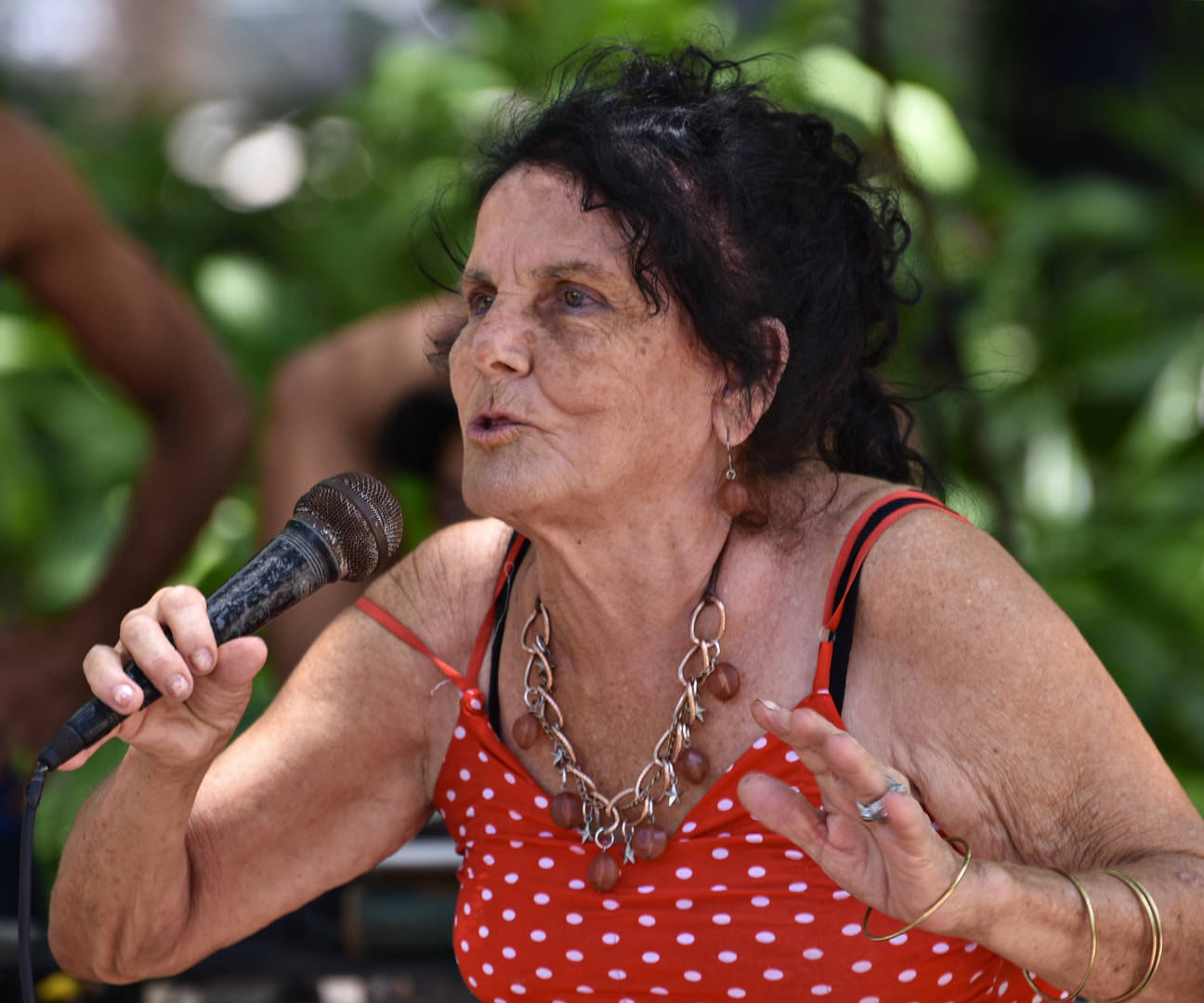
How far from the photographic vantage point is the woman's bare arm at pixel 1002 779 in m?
1.47

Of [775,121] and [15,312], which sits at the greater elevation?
[775,121]

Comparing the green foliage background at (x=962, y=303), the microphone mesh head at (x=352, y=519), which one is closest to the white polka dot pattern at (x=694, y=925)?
the microphone mesh head at (x=352, y=519)

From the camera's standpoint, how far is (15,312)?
4926 mm

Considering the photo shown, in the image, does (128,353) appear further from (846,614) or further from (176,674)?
(846,614)

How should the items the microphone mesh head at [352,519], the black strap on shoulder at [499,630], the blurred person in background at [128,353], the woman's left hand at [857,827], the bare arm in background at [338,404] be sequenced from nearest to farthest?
1. the woman's left hand at [857,827]
2. the microphone mesh head at [352,519]
3. the black strap on shoulder at [499,630]
4. the blurred person in background at [128,353]
5. the bare arm in background at [338,404]

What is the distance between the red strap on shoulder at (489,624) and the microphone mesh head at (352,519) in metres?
0.43

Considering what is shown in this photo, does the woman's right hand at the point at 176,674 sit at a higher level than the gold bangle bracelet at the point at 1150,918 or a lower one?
higher

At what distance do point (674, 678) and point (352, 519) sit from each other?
0.55 metres

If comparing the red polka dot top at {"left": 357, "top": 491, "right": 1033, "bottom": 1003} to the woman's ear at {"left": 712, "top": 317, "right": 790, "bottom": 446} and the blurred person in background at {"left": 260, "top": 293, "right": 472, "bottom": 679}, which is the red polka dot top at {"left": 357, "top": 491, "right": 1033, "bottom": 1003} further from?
the blurred person in background at {"left": 260, "top": 293, "right": 472, "bottom": 679}

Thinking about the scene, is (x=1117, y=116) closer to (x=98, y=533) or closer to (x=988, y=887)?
(x=98, y=533)

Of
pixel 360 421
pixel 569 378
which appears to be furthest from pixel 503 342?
pixel 360 421

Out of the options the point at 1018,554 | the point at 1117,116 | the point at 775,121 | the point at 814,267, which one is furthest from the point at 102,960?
the point at 1117,116

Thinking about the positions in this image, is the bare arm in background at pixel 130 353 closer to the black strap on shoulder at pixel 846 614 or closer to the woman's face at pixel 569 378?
the woman's face at pixel 569 378

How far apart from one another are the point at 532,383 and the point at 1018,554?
2071mm
